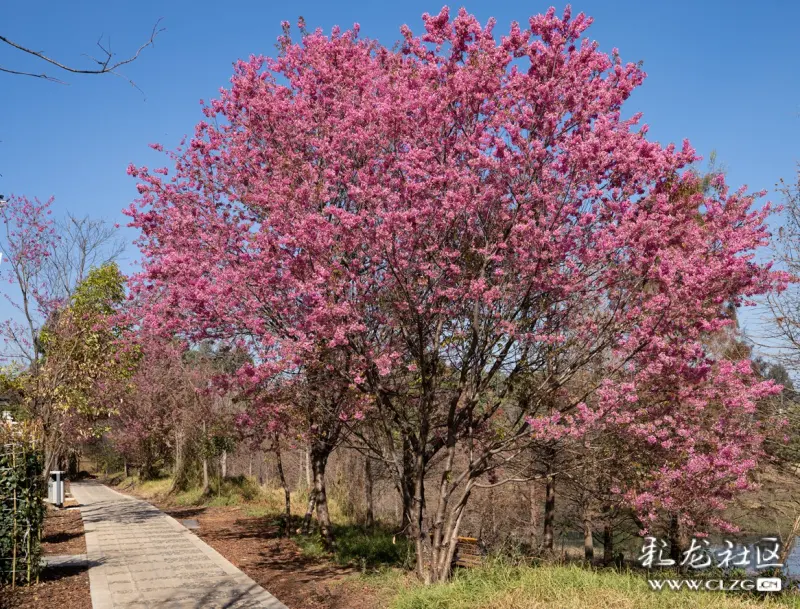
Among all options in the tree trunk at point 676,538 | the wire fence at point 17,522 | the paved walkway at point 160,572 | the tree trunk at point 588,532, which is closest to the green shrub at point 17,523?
the wire fence at point 17,522

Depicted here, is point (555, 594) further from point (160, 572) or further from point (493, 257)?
point (160, 572)

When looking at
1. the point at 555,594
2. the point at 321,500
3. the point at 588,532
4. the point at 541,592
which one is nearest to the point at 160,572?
the point at 321,500

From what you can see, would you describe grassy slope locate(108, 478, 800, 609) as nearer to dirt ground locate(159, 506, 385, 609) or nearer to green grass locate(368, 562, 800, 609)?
green grass locate(368, 562, 800, 609)

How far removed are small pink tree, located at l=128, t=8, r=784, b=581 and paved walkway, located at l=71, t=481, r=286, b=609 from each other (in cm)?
298

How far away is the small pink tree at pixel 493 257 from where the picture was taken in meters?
7.80

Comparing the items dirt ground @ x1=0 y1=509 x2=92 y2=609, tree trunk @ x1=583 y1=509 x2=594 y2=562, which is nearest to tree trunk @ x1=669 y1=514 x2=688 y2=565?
tree trunk @ x1=583 y1=509 x2=594 y2=562

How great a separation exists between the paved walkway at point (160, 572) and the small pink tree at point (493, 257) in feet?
9.77

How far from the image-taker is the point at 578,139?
768 cm

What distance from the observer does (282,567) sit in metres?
11.1

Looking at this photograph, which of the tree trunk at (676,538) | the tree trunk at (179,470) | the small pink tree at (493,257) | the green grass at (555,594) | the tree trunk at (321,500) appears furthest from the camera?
the tree trunk at (179,470)

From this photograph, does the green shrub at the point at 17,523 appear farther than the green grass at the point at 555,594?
Yes

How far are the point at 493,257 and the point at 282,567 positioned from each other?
22.8ft

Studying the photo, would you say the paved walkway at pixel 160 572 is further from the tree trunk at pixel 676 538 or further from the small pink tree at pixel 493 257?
the tree trunk at pixel 676 538

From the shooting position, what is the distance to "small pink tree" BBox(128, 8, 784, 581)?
25.6ft
